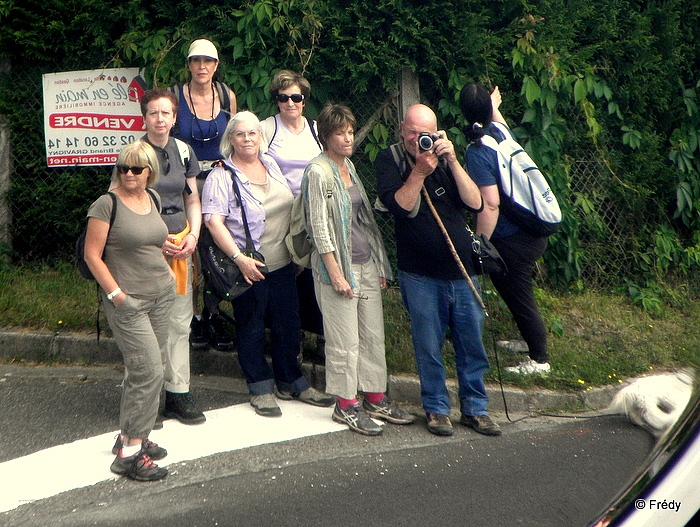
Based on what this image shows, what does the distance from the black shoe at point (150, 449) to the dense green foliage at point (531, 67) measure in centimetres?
Answer: 309

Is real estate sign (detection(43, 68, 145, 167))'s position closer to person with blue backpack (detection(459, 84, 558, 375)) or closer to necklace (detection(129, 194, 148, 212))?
necklace (detection(129, 194, 148, 212))

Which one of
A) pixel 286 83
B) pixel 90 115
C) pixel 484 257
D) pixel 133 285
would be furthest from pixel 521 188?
pixel 90 115

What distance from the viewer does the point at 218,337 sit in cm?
563

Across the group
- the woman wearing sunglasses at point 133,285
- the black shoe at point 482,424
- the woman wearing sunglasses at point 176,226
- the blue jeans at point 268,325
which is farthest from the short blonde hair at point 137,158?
the black shoe at point 482,424

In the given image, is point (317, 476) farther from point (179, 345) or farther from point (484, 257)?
point (484, 257)

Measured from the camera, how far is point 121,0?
273 inches

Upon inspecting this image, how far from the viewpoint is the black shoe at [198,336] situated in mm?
5664

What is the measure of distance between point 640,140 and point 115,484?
4885 millimetres

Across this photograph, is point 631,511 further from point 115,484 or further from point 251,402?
point 251,402

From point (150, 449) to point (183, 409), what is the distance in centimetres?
58

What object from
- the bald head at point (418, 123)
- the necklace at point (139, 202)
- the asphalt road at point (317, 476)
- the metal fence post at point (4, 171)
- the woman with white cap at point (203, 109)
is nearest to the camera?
the asphalt road at point (317, 476)

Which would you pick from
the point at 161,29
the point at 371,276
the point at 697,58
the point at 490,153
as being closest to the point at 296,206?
the point at 371,276

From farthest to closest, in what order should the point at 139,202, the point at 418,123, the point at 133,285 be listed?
1. the point at 418,123
2. the point at 139,202
3. the point at 133,285

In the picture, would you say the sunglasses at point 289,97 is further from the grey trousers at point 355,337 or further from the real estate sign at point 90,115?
the real estate sign at point 90,115
